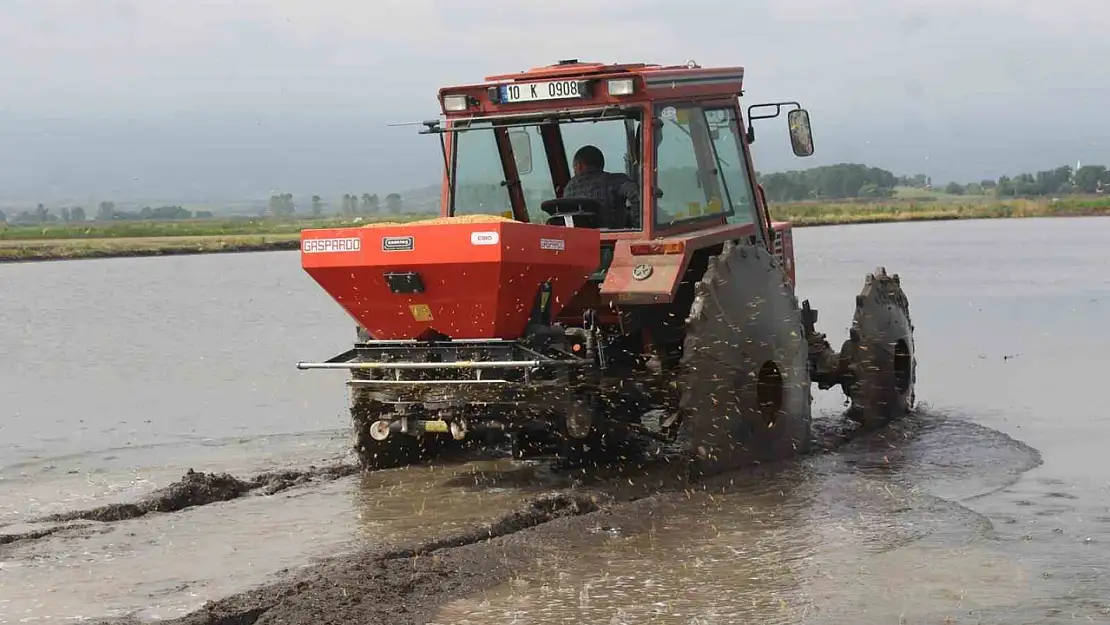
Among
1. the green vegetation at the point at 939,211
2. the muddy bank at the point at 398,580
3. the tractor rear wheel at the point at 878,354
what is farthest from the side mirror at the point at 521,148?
the green vegetation at the point at 939,211

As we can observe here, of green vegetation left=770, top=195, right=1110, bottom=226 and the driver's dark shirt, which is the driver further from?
green vegetation left=770, top=195, right=1110, bottom=226

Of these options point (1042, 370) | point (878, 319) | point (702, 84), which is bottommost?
point (1042, 370)

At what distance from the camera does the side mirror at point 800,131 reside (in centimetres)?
1075

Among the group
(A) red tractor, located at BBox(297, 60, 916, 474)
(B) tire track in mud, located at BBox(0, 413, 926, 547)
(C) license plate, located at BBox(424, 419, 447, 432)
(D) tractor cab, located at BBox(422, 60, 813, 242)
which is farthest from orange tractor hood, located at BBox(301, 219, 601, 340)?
(B) tire track in mud, located at BBox(0, 413, 926, 547)

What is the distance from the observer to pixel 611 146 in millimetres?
9805

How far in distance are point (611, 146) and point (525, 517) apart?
2.76 metres

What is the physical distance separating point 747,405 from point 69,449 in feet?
17.1

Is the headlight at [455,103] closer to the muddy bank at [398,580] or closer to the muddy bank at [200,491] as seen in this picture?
the muddy bank at [200,491]

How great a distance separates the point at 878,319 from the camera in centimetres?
1137

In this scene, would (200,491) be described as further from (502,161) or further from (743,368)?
(743,368)

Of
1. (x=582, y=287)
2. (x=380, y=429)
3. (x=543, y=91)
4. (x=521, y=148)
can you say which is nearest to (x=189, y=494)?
(x=380, y=429)

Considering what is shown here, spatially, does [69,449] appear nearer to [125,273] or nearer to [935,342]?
[935,342]

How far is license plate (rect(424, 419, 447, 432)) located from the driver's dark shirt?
5.67ft

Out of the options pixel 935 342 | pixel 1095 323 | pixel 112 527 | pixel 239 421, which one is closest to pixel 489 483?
pixel 112 527
